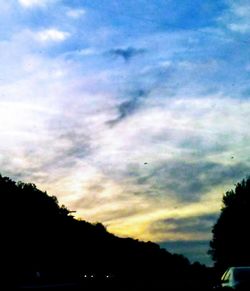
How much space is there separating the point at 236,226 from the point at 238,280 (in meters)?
63.8

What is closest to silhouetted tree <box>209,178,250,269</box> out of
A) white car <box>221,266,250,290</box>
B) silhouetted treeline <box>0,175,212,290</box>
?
silhouetted treeline <box>0,175,212,290</box>

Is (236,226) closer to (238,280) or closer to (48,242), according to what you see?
(48,242)

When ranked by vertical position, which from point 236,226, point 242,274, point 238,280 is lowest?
point 238,280

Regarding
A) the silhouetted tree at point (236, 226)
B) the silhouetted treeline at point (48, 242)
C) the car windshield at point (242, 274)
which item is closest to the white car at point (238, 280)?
the car windshield at point (242, 274)

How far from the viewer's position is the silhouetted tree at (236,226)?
269 feet

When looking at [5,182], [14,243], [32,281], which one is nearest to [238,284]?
[32,281]

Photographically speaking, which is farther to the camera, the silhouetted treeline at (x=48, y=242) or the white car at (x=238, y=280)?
the silhouetted treeline at (x=48, y=242)

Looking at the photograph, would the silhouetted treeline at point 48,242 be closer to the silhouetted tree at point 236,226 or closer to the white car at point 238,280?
the silhouetted tree at point 236,226

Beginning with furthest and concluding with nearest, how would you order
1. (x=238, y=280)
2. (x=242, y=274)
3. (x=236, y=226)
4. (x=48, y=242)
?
1. (x=48, y=242)
2. (x=236, y=226)
3. (x=242, y=274)
4. (x=238, y=280)

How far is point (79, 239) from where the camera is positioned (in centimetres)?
10319

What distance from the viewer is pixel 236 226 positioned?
83125 millimetres

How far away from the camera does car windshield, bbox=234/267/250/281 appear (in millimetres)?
20703

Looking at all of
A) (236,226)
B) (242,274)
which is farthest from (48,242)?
(242,274)

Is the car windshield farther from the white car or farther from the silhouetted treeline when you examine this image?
the silhouetted treeline
